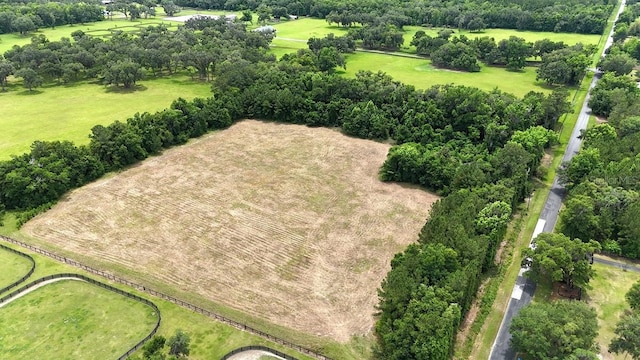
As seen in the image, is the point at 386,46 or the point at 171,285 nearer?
the point at 171,285

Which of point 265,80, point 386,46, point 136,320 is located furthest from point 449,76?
point 136,320

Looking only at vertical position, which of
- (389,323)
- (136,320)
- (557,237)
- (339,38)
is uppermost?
(339,38)

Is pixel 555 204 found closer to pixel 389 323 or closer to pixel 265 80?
pixel 389 323

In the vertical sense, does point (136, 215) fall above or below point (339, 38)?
below

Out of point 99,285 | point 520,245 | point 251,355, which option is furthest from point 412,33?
point 251,355

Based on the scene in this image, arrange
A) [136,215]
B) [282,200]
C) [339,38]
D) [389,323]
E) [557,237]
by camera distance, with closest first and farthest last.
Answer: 1. [389,323]
2. [557,237]
3. [136,215]
4. [282,200]
5. [339,38]

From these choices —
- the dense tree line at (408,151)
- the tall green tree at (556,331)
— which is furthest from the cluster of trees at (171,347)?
the tall green tree at (556,331)

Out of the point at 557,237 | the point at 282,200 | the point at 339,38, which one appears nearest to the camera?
the point at 557,237

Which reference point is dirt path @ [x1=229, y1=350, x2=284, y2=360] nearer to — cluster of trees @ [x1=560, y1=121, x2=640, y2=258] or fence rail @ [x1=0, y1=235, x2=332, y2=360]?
fence rail @ [x1=0, y1=235, x2=332, y2=360]
